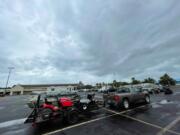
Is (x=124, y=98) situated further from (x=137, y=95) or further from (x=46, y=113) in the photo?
(x=46, y=113)

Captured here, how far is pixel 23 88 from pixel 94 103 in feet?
311

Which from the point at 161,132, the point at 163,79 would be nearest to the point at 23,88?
the point at 163,79

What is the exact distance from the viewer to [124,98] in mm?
12172

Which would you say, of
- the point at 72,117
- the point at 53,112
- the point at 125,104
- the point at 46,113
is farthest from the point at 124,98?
the point at 46,113

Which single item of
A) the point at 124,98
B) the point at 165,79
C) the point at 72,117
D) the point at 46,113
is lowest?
the point at 72,117

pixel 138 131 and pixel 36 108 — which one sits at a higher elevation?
pixel 36 108

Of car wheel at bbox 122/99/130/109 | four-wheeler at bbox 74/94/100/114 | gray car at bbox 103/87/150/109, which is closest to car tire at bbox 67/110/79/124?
four-wheeler at bbox 74/94/100/114

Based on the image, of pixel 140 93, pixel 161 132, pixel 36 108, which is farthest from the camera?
pixel 140 93

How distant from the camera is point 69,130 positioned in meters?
6.93

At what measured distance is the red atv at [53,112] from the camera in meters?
7.26

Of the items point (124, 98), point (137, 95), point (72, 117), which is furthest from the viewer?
point (137, 95)

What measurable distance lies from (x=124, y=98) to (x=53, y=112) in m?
6.61

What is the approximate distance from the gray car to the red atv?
4381mm

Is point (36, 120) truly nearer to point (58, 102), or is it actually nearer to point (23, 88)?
point (58, 102)
